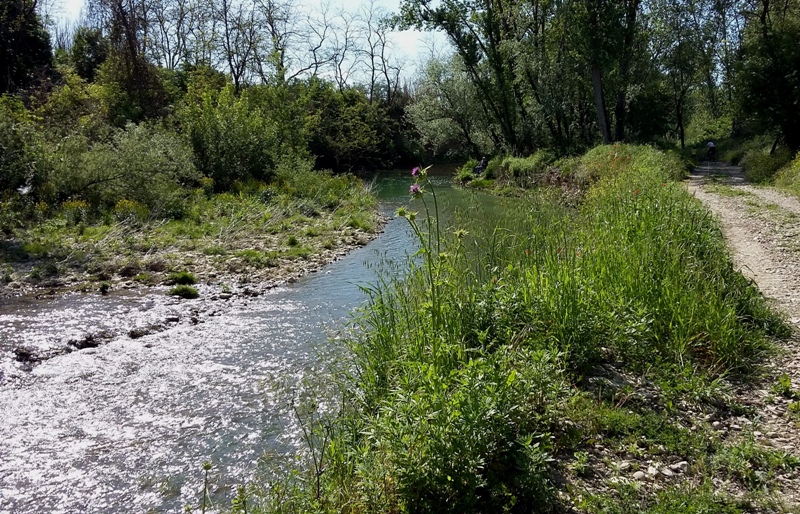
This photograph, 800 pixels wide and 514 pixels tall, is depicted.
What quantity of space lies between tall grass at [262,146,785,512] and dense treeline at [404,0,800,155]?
1589 centimetres

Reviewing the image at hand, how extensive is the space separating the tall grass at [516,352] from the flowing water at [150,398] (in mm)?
1119

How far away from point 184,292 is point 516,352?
821 centimetres

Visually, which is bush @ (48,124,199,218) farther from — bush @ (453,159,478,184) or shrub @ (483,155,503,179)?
bush @ (453,159,478,184)

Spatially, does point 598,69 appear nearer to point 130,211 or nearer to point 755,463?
point 130,211

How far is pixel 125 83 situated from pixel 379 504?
31504mm

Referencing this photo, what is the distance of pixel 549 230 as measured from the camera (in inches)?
Result: 311

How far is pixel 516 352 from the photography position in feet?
14.1

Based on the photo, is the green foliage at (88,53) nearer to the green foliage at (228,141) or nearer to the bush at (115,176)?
the green foliage at (228,141)

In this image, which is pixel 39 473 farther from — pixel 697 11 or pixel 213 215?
pixel 697 11

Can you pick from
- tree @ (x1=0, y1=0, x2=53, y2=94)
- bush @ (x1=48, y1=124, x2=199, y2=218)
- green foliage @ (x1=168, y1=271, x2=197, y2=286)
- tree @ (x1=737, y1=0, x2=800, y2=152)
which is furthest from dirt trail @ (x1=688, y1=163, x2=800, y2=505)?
tree @ (x1=0, y1=0, x2=53, y2=94)

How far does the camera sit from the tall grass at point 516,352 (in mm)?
3195

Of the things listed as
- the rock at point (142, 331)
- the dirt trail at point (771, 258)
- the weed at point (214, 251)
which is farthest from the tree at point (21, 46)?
the dirt trail at point (771, 258)

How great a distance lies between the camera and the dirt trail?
3822 millimetres

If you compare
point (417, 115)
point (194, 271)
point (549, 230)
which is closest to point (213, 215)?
point (194, 271)
